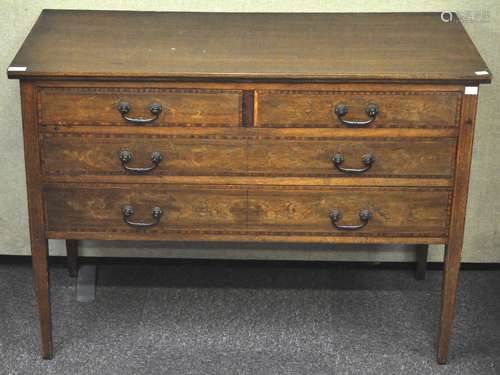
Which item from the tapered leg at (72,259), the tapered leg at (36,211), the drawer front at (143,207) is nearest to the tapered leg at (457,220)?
the drawer front at (143,207)

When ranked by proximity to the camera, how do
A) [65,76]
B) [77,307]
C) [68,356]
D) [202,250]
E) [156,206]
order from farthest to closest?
1. [202,250]
2. [77,307]
3. [68,356]
4. [156,206]
5. [65,76]

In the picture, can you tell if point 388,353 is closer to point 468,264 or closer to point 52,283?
point 468,264

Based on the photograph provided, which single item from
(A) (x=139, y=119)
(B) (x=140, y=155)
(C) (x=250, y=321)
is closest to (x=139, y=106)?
(A) (x=139, y=119)

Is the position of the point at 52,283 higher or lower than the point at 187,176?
lower

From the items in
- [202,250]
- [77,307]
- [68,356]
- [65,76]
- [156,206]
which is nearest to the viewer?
[65,76]

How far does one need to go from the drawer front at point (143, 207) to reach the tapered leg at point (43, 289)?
0.07m

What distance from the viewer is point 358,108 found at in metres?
2.53

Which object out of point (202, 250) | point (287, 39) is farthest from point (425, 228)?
point (202, 250)

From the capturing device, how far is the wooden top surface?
250cm

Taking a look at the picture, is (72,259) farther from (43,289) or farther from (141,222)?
(141,222)

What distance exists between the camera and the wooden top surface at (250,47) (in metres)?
2.50

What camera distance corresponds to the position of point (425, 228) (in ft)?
8.75

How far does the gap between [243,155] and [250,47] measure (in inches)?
12.5

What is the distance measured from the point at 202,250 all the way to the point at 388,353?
0.81 m
